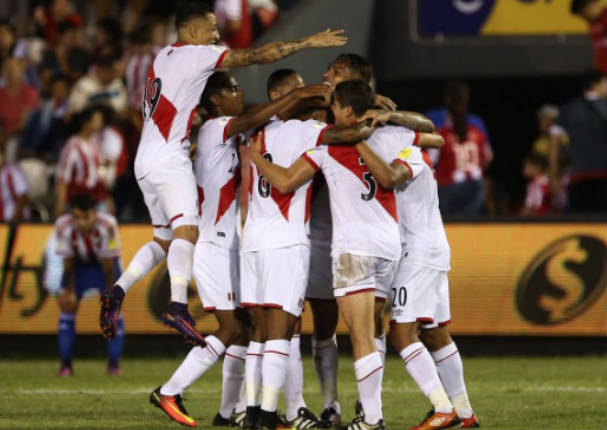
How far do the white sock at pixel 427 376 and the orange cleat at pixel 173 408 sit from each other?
149 centimetres

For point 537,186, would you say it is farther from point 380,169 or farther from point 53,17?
point 380,169

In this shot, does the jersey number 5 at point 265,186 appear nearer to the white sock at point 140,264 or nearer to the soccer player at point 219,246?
the soccer player at point 219,246

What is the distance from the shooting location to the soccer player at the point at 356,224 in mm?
9000

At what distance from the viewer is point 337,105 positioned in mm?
9156

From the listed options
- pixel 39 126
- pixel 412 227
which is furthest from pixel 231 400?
pixel 39 126

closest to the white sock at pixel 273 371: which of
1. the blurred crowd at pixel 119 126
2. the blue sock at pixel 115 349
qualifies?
the blue sock at pixel 115 349

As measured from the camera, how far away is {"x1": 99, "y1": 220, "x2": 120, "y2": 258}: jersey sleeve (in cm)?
1388

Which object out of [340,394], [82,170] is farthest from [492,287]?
[82,170]

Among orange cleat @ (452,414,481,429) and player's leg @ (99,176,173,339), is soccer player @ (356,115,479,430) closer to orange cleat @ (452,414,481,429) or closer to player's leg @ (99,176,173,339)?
Answer: orange cleat @ (452,414,481,429)

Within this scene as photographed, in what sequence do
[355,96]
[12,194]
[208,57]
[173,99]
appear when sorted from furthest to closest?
1. [12,194]
2. [173,99]
3. [208,57]
4. [355,96]

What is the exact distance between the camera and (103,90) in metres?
18.1

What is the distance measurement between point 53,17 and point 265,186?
11.7 m

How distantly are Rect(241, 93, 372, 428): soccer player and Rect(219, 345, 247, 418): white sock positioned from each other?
0.41 m

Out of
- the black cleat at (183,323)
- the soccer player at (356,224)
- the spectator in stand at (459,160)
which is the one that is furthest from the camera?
the spectator in stand at (459,160)
